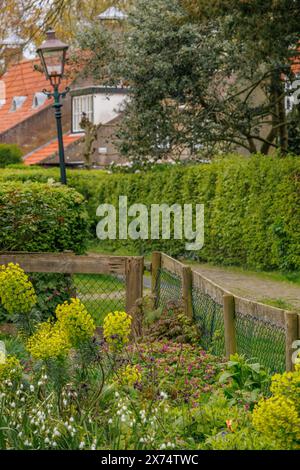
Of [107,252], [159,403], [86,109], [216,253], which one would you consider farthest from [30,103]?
[159,403]

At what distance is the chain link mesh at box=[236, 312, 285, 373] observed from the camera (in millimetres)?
7560

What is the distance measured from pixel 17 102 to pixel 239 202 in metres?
41.5

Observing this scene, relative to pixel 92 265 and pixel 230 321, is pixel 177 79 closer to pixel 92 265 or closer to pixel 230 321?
pixel 92 265

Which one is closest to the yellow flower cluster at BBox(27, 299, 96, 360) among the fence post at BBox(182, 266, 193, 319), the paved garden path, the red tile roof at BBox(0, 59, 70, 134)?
the fence post at BBox(182, 266, 193, 319)

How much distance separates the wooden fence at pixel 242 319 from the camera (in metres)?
7.32

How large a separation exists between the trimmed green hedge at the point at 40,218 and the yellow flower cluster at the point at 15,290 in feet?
19.2

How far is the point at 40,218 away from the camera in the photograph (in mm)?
13305

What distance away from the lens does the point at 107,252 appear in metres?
28.3

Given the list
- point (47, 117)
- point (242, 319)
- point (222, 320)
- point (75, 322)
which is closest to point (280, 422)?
point (75, 322)

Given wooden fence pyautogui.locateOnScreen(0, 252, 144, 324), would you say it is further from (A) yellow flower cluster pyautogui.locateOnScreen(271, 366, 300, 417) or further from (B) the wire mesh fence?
(A) yellow flower cluster pyautogui.locateOnScreen(271, 366, 300, 417)

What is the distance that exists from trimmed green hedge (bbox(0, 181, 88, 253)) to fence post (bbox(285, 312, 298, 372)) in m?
6.39

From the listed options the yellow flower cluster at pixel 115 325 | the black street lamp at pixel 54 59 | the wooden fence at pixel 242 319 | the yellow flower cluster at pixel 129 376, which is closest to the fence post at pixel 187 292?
the wooden fence at pixel 242 319

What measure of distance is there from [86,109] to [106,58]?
90.7 ft

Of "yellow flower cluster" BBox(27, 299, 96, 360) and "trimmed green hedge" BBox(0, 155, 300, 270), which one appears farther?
"trimmed green hedge" BBox(0, 155, 300, 270)
